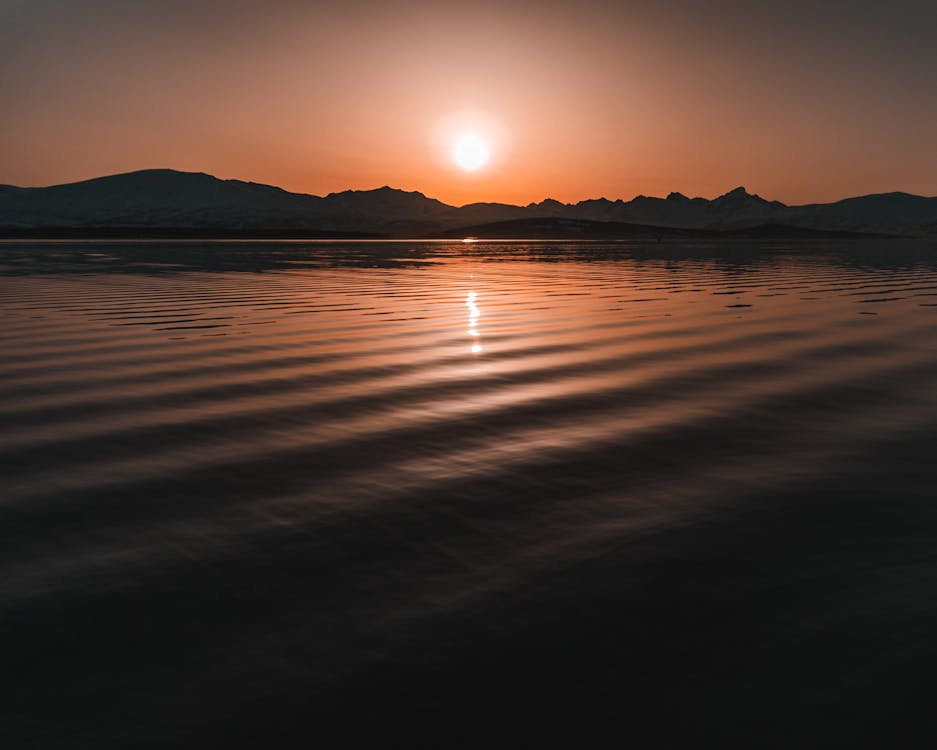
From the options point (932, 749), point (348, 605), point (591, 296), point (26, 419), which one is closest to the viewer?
point (932, 749)

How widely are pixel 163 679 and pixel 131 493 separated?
10.8ft

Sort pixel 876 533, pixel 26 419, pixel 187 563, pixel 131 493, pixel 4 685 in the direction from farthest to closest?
1. pixel 26 419
2. pixel 131 493
3. pixel 876 533
4. pixel 187 563
5. pixel 4 685

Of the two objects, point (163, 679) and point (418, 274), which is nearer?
point (163, 679)

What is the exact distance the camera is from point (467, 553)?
5.59 meters

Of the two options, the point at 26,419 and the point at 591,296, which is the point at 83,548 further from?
the point at 591,296

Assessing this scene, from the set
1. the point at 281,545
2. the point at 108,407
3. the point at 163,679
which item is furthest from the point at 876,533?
the point at 108,407

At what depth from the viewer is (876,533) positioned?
5941mm

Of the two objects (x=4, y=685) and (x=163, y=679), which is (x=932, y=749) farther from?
(x=4, y=685)

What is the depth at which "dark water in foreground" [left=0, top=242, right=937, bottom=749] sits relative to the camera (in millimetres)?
3775

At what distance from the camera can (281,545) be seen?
5773 mm

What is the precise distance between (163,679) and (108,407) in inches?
280

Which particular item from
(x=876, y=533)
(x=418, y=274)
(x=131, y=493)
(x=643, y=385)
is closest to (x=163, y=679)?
(x=131, y=493)

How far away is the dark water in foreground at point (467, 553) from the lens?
149 inches

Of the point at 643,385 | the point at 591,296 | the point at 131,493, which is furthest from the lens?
the point at 591,296
